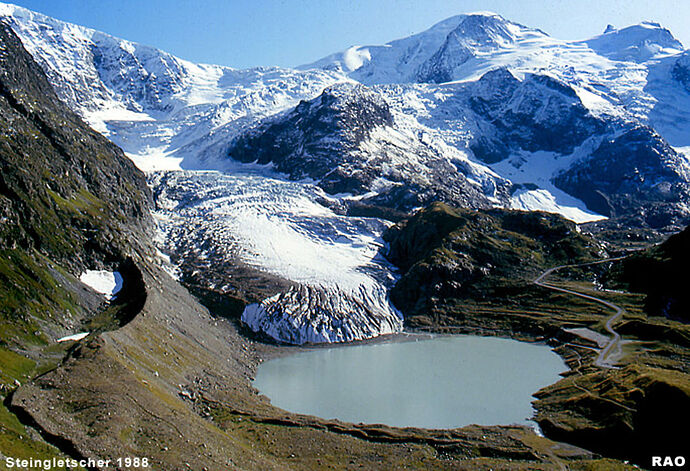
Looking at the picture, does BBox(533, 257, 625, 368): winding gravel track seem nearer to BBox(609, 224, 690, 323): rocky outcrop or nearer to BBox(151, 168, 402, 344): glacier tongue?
BBox(609, 224, 690, 323): rocky outcrop

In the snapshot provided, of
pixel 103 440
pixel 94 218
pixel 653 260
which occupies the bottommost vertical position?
pixel 103 440

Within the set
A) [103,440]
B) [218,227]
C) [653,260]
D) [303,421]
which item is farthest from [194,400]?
[653,260]

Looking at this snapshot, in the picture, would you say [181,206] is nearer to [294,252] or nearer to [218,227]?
[218,227]

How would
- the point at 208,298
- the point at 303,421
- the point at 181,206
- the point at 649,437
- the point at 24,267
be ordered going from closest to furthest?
the point at 649,437, the point at 303,421, the point at 24,267, the point at 208,298, the point at 181,206

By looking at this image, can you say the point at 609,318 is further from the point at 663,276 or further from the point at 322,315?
the point at 322,315

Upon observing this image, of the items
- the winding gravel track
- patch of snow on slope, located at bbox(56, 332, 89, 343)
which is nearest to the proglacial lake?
the winding gravel track

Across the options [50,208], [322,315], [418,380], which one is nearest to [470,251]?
[322,315]

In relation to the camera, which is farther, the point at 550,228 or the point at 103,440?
the point at 550,228
